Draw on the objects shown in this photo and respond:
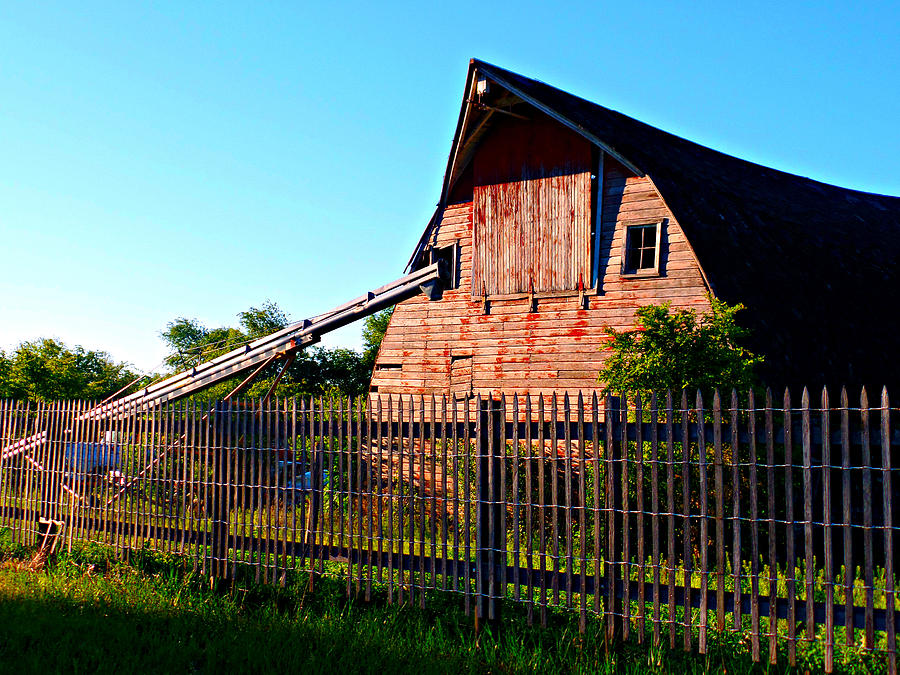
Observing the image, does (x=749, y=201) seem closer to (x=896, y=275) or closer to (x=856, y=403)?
(x=896, y=275)

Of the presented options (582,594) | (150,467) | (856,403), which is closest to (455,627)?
(582,594)

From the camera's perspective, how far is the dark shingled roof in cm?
1420

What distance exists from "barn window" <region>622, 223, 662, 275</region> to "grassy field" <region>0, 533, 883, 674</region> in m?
9.32

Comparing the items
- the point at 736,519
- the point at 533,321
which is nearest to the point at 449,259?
the point at 533,321

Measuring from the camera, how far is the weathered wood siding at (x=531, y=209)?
50.8ft

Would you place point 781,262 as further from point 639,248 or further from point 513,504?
point 513,504

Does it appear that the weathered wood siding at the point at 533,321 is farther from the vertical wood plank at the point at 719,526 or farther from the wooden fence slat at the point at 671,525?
the vertical wood plank at the point at 719,526

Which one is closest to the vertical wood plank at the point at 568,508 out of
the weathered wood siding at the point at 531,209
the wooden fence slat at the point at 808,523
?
the wooden fence slat at the point at 808,523

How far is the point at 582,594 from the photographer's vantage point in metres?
6.04

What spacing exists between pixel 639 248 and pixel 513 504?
31.8 ft

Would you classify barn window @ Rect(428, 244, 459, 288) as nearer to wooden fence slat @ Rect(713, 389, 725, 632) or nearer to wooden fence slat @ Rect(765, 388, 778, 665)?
wooden fence slat @ Rect(713, 389, 725, 632)

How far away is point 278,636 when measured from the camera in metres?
6.69

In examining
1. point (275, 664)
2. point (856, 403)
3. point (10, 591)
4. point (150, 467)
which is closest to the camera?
point (275, 664)

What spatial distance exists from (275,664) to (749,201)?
16039mm
